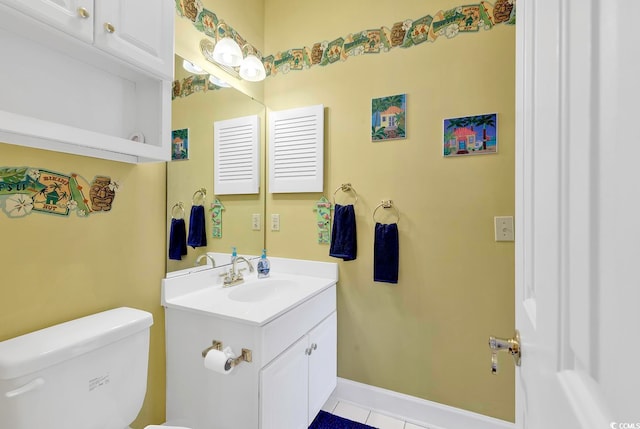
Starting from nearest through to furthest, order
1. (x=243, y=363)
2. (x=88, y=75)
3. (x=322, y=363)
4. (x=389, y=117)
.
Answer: (x=88, y=75), (x=243, y=363), (x=322, y=363), (x=389, y=117)

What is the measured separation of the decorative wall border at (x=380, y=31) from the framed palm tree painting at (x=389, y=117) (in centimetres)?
32

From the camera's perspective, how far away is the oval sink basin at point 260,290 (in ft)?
5.09

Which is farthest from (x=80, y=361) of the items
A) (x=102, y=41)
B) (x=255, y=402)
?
(x=102, y=41)

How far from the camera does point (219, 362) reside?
3.34 feet

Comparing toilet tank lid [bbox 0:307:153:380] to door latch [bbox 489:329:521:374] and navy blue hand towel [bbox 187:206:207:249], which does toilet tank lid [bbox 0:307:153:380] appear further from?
door latch [bbox 489:329:521:374]

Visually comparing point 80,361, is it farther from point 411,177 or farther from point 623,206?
point 411,177

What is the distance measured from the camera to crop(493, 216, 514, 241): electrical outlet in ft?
4.63

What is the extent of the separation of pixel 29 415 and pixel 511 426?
202 cm

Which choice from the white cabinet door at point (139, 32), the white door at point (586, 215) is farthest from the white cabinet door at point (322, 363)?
the white cabinet door at point (139, 32)

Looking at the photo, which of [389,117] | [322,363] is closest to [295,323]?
[322,363]

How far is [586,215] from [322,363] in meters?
1.55

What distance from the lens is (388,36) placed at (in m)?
1.65

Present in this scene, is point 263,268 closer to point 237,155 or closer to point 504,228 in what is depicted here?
point 237,155

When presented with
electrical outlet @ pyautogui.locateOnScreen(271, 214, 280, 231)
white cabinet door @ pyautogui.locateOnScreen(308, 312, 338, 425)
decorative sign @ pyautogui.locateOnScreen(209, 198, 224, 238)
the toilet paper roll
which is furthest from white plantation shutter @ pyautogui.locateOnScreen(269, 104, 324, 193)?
the toilet paper roll
